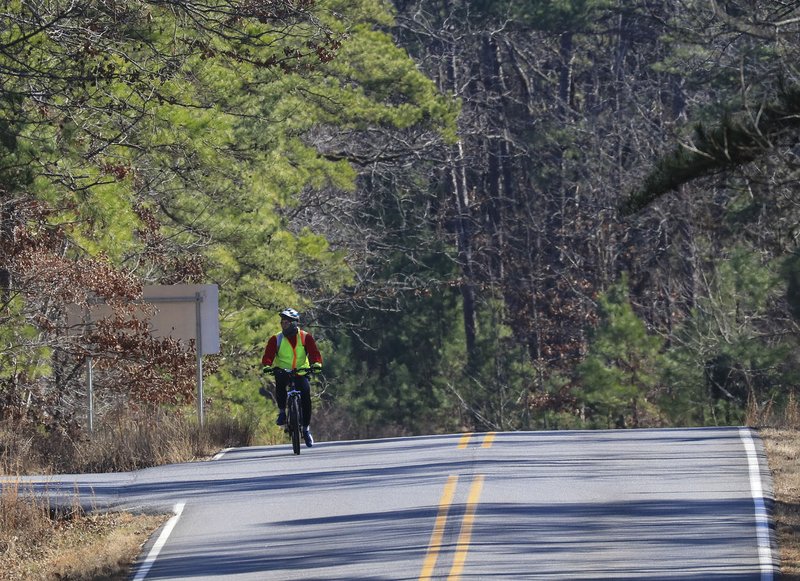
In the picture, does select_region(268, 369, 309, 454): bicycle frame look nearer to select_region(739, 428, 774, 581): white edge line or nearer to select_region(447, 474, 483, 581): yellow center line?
select_region(447, 474, 483, 581): yellow center line

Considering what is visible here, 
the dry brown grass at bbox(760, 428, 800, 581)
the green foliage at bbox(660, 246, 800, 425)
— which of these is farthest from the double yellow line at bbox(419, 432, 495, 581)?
the green foliage at bbox(660, 246, 800, 425)

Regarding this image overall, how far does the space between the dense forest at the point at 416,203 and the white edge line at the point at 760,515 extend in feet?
8.69

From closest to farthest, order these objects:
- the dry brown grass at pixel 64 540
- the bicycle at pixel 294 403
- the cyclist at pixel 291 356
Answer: the dry brown grass at pixel 64 540
the cyclist at pixel 291 356
the bicycle at pixel 294 403

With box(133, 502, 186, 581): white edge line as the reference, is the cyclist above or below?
above

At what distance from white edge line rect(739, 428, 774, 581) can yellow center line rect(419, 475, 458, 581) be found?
2.77 metres

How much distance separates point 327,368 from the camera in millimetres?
54656

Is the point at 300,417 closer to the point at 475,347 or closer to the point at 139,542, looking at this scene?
the point at 139,542

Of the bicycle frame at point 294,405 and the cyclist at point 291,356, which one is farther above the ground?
the cyclist at point 291,356

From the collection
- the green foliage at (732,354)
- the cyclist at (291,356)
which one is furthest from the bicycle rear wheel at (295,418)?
the green foliage at (732,354)

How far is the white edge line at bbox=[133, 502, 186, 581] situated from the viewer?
1560 centimetres

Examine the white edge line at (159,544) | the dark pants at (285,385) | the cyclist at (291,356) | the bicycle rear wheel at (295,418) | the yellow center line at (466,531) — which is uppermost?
the cyclist at (291,356)

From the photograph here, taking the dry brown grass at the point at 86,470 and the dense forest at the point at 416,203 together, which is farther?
the dense forest at the point at 416,203

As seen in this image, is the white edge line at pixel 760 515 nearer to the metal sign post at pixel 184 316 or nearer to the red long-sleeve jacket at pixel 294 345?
the red long-sleeve jacket at pixel 294 345

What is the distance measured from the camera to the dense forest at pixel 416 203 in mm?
24156
